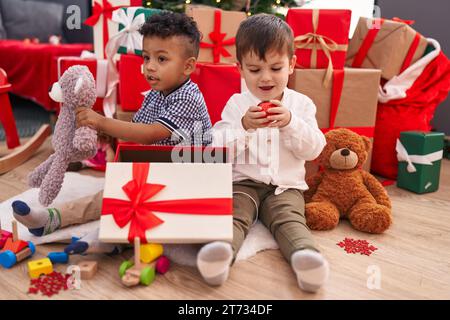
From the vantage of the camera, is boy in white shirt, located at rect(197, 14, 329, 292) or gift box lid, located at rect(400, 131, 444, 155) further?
gift box lid, located at rect(400, 131, 444, 155)

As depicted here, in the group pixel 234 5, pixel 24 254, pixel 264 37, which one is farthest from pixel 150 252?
pixel 234 5

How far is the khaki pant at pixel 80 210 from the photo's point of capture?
3.75 feet

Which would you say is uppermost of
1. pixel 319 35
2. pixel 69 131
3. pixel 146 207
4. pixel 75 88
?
pixel 319 35

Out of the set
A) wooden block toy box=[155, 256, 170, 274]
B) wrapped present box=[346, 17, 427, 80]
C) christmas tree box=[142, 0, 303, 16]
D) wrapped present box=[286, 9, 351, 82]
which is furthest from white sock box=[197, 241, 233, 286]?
christmas tree box=[142, 0, 303, 16]

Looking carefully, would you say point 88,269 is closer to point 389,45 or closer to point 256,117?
point 256,117

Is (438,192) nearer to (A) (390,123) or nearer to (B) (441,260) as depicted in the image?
(A) (390,123)

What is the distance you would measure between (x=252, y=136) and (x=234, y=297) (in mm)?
441

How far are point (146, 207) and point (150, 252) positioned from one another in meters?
0.09

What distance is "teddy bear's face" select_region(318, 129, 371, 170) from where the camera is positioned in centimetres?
125

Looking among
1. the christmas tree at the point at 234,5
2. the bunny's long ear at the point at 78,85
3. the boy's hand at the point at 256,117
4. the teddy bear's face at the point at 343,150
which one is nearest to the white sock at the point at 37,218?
the bunny's long ear at the point at 78,85

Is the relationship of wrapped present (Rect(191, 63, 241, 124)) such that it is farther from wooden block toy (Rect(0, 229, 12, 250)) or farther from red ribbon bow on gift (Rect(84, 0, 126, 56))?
wooden block toy (Rect(0, 229, 12, 250))

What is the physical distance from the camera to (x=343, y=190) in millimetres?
1256

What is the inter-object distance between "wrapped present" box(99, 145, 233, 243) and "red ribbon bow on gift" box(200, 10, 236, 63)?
2.09ft

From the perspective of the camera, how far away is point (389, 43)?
1.59 meters
